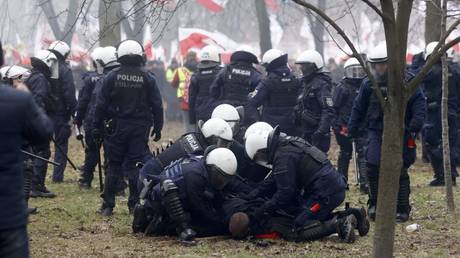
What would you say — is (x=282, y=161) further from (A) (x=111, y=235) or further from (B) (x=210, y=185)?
(A) (x=111, y=235)

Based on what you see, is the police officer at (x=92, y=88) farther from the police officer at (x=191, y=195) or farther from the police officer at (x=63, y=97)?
the police officer at (x=191, y=195)

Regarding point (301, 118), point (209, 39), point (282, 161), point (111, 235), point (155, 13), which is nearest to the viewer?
point (155, 13)

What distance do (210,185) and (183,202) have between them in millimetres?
302

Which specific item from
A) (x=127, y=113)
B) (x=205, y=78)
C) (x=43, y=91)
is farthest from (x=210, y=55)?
(x=127, y=113)

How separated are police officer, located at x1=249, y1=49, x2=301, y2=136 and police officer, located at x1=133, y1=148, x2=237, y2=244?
4073mm

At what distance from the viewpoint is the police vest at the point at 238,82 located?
1392 cm

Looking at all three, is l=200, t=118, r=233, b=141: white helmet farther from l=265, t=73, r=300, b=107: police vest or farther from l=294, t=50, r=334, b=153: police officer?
l=265, t=73, r=300, b=107: police vest

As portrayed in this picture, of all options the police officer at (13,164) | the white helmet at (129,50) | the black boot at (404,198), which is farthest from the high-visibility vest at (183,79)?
the police officer at (13,164)

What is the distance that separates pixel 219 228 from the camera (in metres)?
9.36

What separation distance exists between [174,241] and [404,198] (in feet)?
8.41

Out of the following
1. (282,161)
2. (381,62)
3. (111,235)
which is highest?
(381,62)

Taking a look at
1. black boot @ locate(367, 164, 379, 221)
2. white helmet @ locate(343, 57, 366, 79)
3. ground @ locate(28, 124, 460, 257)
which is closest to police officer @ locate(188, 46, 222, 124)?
white helmet @ locate(343, 57, 366, 79)

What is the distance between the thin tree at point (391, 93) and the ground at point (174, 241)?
142cm

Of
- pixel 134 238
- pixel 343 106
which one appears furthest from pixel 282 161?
pixel 343 106
